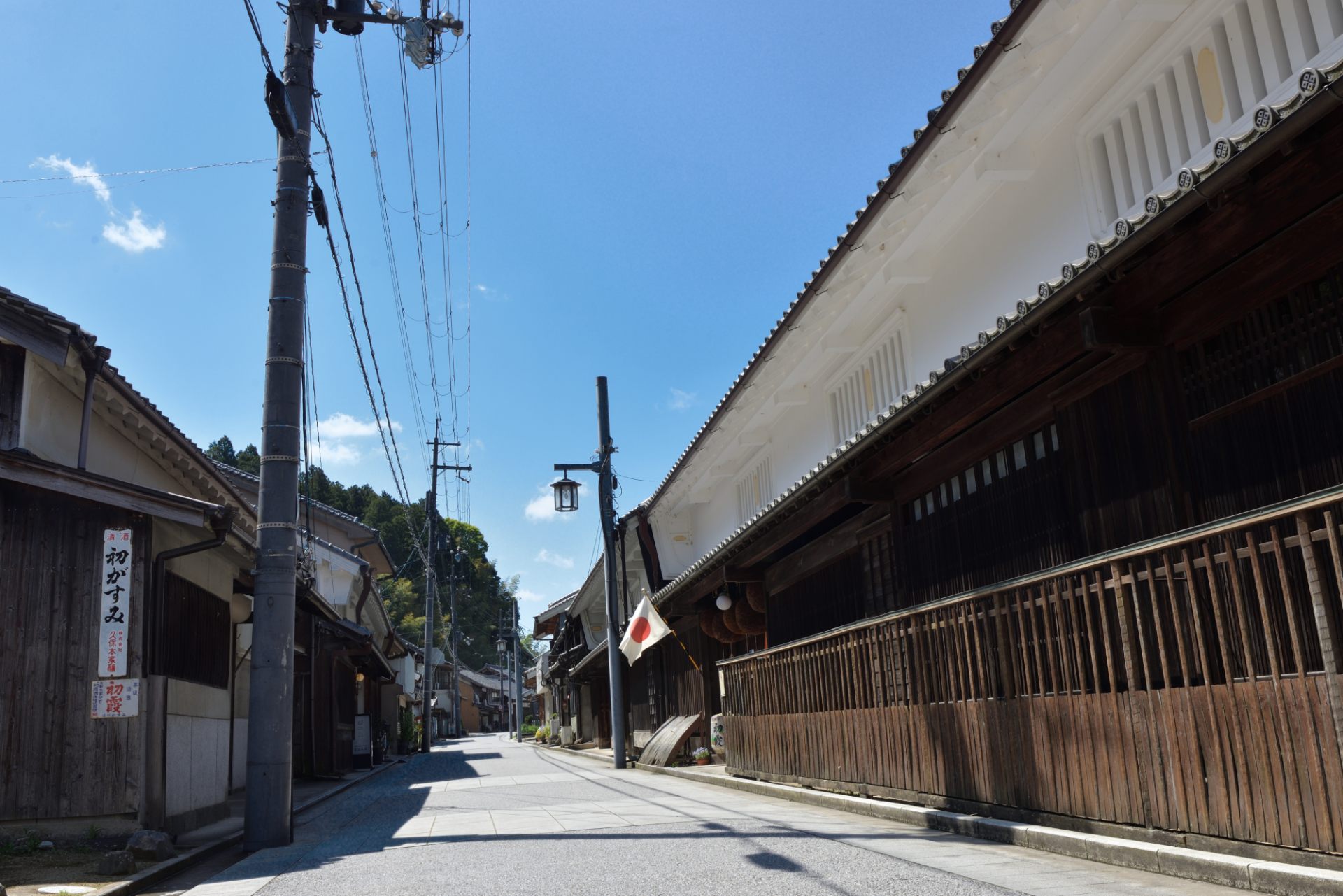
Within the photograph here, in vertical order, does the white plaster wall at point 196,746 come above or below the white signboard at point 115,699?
below

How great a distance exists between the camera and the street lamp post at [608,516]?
76.3 ft

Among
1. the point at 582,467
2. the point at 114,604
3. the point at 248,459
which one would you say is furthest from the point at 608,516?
the point at 248,459

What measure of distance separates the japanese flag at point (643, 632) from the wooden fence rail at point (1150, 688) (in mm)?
10874

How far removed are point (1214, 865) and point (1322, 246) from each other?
3.63 meters

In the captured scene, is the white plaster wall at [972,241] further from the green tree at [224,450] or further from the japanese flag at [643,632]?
the green tree at [224,450]

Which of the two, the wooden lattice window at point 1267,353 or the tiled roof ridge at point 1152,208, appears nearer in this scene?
the tiled roof ridge at point 1152,208

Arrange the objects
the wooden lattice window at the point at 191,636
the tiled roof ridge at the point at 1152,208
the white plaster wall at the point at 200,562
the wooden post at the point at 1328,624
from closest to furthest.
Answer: the tiled roof ridge at the point at 1152,208 < the wooden post at the point at 1328,624 < the wooden lattice window at the point at 191,636 < the white plaster wall at the point at 200,562

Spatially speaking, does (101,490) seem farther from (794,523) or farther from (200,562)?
(794,523)

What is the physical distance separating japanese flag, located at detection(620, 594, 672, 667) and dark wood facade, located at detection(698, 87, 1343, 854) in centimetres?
1035

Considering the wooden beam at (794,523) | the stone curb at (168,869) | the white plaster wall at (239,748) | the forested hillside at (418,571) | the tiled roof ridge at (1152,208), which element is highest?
the forested hillside at (418,571)

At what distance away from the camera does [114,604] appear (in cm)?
1069

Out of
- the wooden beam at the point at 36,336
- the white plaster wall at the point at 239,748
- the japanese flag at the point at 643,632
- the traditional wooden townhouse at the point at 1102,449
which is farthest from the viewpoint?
the japanese flag at the point at 643,632

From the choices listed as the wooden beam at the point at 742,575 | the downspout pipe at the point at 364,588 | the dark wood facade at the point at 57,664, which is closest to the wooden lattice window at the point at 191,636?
the dark wood facade at the point at 57,664

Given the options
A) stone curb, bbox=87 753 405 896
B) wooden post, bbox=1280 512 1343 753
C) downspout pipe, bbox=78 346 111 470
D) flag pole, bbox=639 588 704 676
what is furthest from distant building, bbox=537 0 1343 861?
downspout pipe, bbox=78 346 111 470
